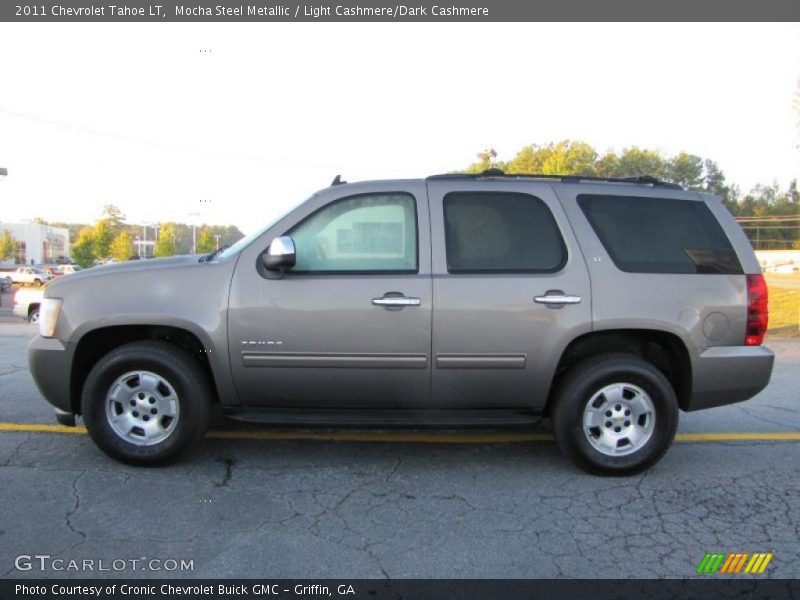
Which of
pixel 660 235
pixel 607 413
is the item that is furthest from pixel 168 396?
pixel 660 235

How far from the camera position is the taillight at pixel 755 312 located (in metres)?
3.82

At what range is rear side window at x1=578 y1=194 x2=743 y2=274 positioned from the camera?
3844 millimetres

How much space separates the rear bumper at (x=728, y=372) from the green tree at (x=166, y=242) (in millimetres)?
63008

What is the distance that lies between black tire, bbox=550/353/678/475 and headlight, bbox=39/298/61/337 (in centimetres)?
333

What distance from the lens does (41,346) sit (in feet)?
12.6

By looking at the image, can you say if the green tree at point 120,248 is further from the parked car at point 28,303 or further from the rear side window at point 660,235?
the rear side window at point 660,235

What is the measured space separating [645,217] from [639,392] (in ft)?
3.90

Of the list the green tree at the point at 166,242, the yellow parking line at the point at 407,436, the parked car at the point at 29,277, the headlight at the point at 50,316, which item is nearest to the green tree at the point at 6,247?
the green tree at the point at 166,242

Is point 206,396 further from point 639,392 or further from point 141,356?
point 639,392

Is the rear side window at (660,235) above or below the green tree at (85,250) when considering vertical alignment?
below
